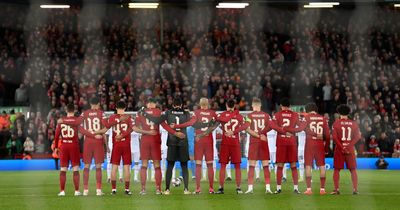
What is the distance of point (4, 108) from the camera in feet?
83.6

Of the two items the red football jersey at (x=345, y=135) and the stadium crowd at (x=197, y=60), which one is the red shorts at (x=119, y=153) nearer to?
the red football jersey at (x=345, y=135)

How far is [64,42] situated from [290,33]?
18.1ft

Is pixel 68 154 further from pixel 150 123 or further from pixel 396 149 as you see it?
pixel 396 149

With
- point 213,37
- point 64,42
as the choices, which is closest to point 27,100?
point 64,42

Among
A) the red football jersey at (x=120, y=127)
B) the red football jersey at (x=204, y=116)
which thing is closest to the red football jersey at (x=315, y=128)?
the red football jersey at (x=204, y=116)

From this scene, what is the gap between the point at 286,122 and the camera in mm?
16641

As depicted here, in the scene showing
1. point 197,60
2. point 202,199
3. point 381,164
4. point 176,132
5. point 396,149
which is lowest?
point 381,164

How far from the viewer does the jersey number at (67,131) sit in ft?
52.9

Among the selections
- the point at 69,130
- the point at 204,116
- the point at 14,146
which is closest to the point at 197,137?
the point at 204,116

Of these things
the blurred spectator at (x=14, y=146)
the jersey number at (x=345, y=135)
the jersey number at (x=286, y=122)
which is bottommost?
the blurred spectator at (x=14, y=146)

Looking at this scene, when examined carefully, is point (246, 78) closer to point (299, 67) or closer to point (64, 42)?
point (299, 67)

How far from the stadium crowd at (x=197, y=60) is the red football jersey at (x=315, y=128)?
13.9 feet

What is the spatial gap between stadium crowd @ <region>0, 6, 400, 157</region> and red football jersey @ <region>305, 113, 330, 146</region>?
13.9 feet

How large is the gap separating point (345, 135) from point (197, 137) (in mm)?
2623
